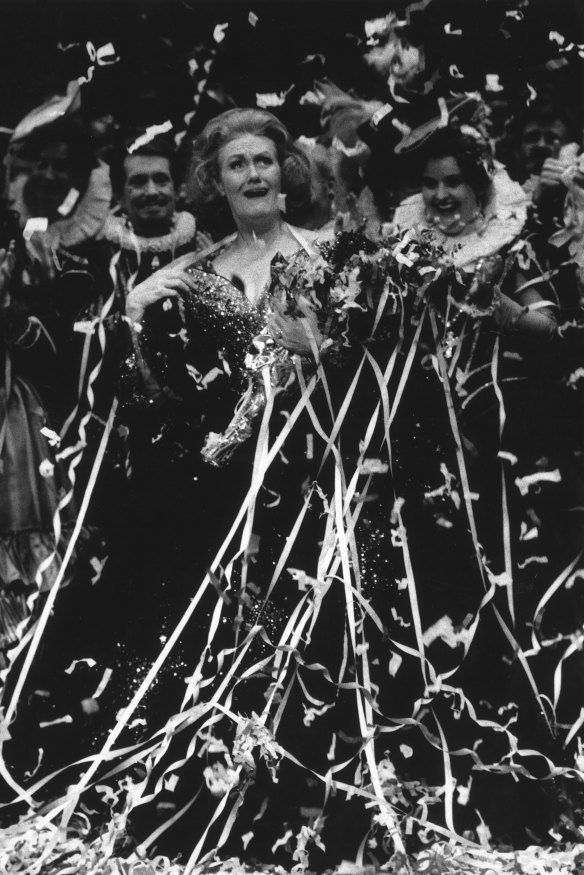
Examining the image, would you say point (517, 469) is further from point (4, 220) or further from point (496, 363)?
point (4, 220)

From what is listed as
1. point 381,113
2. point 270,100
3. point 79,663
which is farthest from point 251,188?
point 79,663

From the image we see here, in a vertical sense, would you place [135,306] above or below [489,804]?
above

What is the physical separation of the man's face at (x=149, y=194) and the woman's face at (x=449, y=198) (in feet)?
1.45

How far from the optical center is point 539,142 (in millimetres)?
1175

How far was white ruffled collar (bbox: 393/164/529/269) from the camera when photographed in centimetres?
117

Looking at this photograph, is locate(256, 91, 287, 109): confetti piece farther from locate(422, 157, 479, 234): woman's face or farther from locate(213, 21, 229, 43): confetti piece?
locate(422, 157, 479, 234): woman's face

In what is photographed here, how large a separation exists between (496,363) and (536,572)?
36cm

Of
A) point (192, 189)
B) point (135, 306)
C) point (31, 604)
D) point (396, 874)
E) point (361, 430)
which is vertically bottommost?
point (396, 874)

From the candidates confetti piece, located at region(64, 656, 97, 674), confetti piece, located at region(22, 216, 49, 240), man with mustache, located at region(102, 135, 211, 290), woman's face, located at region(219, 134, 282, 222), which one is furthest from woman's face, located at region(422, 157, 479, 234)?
confetti piece, located at region(64, 656, 97, 674)

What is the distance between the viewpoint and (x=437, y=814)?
112 cm

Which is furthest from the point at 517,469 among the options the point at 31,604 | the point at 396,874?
the point at 31,604

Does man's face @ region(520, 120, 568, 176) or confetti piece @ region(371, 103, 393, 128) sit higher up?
confetti piece @ region(371, 103, 393, 128)

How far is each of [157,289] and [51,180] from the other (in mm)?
269

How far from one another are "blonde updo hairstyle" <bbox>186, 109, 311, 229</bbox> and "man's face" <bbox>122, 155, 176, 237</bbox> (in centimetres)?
4
